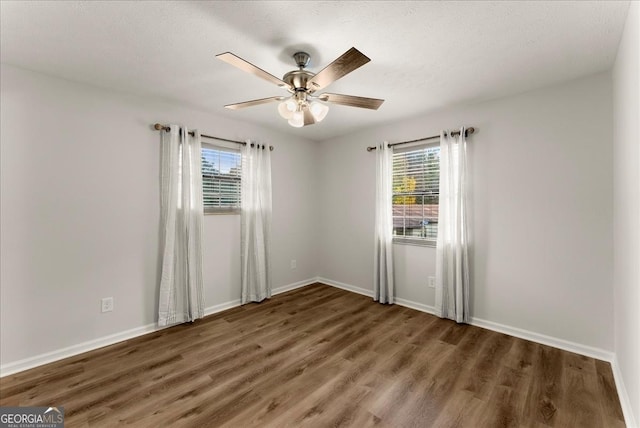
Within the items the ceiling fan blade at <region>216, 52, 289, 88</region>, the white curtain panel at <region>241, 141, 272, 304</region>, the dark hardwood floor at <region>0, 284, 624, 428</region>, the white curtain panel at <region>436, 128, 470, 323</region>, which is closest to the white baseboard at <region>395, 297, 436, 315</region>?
the white curtain panel at <region>436, 128, 470, 323</region>

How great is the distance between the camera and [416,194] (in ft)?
12.2

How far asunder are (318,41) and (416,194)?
2.37m

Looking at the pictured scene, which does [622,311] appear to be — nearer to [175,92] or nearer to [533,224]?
[533,224]

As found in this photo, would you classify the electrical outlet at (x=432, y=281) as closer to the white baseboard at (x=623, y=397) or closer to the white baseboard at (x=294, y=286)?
the white baseboard at (x=623, y=397)

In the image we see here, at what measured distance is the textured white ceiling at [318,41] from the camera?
65.5 inches

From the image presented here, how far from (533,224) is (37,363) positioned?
4640mm

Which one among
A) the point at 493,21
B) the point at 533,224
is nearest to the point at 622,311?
the point at 533,224

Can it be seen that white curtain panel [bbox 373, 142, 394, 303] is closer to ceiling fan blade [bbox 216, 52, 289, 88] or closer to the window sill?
the window sill

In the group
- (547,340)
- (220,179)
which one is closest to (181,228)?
(220,179)

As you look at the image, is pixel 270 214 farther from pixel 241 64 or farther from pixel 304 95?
pixel 241 64

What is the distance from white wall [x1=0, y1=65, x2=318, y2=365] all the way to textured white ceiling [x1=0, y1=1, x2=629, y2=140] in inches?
11.2

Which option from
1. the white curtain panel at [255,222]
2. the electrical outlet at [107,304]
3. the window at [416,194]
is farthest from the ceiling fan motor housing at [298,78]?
the electrical outlet at [107,304]

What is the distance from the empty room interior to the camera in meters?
1.78

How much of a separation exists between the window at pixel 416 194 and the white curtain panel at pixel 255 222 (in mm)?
1808
